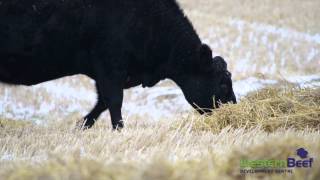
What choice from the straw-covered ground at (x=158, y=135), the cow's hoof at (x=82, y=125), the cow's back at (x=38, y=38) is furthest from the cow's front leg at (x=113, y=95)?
the cow's back at (x=38, y=38)

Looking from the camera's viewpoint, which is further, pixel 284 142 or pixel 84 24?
pixel 84 24

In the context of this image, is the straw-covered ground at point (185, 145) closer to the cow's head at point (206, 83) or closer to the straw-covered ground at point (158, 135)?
the straw-covered ground at point (158, 135)

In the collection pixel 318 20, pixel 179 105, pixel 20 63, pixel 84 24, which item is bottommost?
pixel 179 105

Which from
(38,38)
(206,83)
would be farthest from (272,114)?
(38,38)

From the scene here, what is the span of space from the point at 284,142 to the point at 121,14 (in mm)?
4667

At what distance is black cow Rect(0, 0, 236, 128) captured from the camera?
7.08 meters

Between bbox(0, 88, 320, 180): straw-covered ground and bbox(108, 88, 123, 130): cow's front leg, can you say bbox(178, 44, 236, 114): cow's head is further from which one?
bbox(108, 88, 123, 130): cow's front leg

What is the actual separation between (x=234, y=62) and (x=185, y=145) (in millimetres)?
16813

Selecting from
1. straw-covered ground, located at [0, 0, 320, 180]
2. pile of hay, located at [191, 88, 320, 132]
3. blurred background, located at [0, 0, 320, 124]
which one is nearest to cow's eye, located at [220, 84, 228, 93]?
straw-covered ground, located at [0, 0, 320, 180]

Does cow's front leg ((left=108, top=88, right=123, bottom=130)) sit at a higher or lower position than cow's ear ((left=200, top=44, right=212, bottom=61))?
lower

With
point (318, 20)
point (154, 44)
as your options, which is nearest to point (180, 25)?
point (154, 44)

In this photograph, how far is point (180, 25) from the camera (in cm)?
852

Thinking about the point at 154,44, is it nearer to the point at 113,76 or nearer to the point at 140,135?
the point at 113,76

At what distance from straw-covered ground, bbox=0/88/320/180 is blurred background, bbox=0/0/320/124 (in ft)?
8.18
